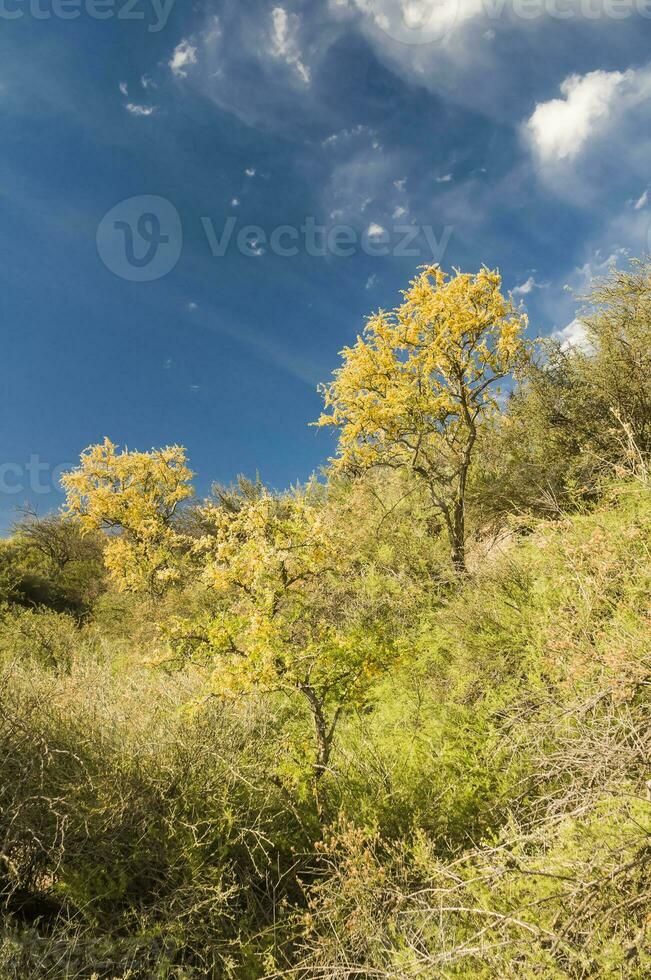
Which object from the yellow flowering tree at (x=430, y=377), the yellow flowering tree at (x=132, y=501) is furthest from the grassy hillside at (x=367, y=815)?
the yellow flowering tree at (x=132, y=501)

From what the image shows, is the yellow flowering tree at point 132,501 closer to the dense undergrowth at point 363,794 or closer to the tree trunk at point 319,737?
the dense undergrowth at point 363,794

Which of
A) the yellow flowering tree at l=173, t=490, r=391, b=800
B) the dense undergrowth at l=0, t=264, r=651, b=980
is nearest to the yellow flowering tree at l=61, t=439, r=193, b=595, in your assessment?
the dense undergrowth at l=0, t=264, r=651, b=980

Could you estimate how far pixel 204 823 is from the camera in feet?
14.8

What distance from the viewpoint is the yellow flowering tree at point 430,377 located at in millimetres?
8742

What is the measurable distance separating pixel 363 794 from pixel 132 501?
552 inches

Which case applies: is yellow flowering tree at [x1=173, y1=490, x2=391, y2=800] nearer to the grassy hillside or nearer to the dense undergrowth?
the dense undergrowth

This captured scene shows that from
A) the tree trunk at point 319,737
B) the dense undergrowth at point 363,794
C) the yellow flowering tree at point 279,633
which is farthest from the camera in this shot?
the tree trunk at point 319,737

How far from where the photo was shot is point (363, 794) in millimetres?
5125

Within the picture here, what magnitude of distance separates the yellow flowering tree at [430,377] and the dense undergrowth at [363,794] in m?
2.84

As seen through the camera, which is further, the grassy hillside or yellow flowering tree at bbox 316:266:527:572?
yellow flowering tree at bbox 316:266:527:572

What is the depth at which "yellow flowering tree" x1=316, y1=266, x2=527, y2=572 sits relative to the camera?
8.74 meters

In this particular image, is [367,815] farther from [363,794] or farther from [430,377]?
[430,377]

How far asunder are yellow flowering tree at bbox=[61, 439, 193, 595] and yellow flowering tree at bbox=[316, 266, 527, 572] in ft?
28.5

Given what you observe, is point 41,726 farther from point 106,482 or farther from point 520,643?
point 106,482
